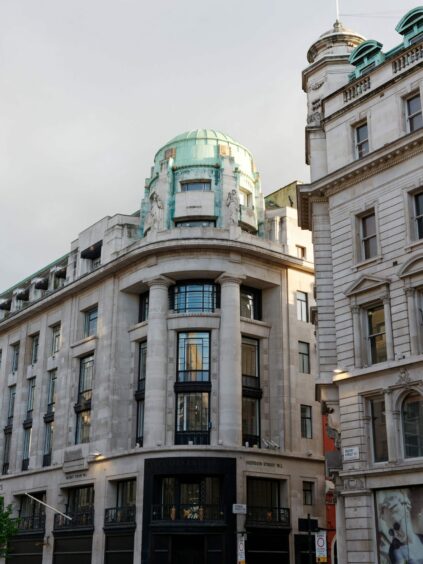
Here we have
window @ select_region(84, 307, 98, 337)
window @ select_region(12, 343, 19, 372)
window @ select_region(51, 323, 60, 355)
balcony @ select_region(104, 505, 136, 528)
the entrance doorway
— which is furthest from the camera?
window @ select_region(12, 343, 19, 372)

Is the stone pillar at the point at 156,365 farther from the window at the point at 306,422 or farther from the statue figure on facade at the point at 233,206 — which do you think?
the window at the point at 306,422

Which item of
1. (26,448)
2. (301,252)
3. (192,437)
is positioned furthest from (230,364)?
(26,448)

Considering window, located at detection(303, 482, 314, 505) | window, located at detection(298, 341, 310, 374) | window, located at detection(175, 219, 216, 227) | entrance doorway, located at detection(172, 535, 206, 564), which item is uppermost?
window, located at detection(175, 219, 216, 227)

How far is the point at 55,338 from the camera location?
59.8m

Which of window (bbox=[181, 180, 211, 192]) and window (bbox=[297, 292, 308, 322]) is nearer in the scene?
window (bbox=[297, 292, 308, 322])

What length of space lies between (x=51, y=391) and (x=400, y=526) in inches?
1414

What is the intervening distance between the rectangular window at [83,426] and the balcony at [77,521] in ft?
15.5

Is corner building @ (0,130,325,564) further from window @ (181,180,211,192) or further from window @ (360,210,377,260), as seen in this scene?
window @ (360,210,377,260)

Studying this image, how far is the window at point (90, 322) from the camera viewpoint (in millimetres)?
55406

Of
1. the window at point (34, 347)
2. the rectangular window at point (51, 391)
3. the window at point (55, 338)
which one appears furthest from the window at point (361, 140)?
the window at point (34, 347)

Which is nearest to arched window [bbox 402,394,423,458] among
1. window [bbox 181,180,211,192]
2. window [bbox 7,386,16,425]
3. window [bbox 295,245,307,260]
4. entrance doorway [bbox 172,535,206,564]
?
entrance doorway [bbox 172,535,206,564]

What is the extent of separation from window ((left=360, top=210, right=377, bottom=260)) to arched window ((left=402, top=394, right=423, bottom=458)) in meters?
6.55

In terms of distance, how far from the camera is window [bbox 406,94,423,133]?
31570 mm

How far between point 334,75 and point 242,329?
17.8 m
